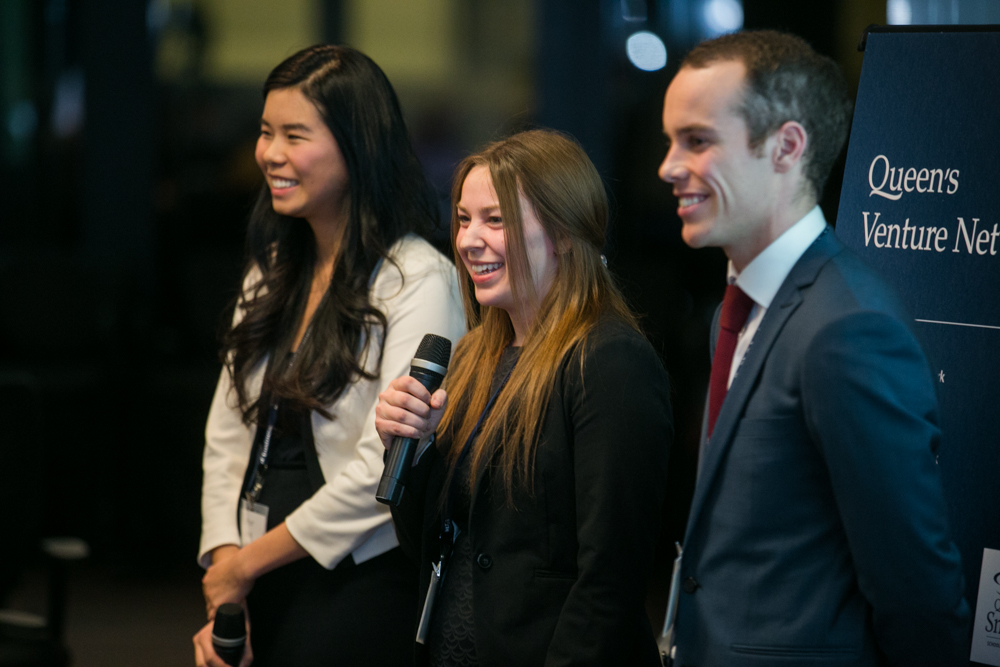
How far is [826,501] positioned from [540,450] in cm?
45

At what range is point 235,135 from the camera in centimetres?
592

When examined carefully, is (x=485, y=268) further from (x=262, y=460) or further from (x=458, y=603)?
(x=262, y=460)

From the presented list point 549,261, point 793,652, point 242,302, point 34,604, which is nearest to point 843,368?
point 793,652

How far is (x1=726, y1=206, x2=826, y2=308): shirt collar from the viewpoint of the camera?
4.82ft

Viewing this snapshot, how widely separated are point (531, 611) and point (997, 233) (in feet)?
3.40

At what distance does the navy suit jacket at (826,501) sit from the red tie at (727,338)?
0.40ft

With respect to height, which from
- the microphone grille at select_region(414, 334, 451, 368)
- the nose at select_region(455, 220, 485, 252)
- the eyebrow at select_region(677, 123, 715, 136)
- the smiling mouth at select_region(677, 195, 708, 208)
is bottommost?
the microphone grille at select_region(414, 334, 451, 368)

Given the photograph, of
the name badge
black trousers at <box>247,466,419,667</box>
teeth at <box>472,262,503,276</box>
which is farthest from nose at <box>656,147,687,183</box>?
the name badge

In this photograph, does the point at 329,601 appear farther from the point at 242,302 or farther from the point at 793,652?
the point at 793,652

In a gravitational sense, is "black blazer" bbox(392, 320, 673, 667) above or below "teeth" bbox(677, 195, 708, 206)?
below

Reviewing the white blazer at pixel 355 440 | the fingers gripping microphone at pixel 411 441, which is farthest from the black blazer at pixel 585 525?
the white blazer at pixel 355 440

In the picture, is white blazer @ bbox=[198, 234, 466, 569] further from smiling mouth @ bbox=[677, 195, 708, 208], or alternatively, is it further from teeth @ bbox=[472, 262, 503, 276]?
smiling mouth @ bbox=[677, 195, 708, 208]

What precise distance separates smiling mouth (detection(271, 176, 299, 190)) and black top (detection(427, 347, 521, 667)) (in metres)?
0.72

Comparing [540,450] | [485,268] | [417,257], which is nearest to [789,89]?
[485,268]
